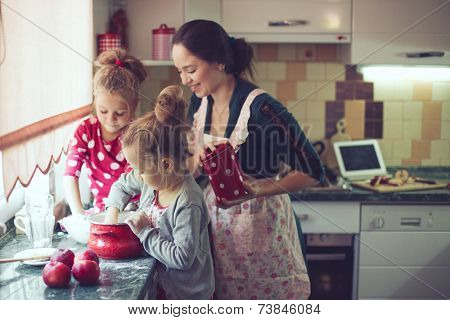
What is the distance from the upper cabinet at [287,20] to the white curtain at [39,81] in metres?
0.52

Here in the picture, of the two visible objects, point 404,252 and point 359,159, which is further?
point 359,159

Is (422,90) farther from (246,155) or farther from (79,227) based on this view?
(79,227)

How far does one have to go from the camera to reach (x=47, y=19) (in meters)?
1.11

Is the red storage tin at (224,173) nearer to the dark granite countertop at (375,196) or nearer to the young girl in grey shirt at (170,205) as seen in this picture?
the young girl in grey shirt at (170,205)

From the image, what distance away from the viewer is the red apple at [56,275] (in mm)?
914

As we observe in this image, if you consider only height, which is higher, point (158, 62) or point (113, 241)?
point (158, 62)

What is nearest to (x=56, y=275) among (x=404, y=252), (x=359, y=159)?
(x=404, y=252)

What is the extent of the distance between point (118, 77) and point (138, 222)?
1.02 ft

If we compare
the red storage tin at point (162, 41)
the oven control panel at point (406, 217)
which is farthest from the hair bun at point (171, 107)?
the oven control panel at point (406, 217)

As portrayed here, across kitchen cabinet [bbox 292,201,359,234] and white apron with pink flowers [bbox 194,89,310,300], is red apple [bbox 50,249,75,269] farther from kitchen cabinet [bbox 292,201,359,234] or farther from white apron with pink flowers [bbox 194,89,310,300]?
kitchen cabinet [bbox 292,201,359,234]

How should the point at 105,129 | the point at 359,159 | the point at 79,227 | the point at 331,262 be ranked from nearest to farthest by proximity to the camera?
the point at 79,227 → the point at 105,129 → the point at 331,262 → the point at 359,159

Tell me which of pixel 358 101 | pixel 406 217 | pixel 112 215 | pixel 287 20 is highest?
pixel 287 20

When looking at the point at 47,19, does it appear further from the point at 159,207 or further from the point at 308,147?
the point at 308,147

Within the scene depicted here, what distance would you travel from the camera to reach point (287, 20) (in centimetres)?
179
